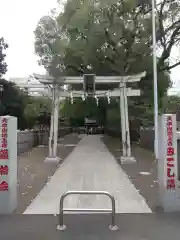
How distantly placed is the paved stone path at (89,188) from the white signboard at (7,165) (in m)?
0.46

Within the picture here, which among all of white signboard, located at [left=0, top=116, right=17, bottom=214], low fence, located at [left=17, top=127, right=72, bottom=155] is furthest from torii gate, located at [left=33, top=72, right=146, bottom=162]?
white signboard, located at [left=0, top=116, right=17, bottom=214]

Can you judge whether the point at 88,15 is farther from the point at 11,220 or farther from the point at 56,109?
the point at 11,220

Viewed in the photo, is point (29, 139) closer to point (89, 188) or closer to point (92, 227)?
point (89, 188)

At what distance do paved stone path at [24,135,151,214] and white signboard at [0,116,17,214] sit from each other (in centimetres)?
46

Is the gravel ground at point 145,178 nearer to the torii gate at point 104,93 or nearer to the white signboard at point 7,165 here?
the torii gate at point 104,93

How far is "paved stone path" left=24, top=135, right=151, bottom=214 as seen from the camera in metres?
7.54

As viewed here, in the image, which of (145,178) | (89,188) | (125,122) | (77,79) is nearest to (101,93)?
(77,79)

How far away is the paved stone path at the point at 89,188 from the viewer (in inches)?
297

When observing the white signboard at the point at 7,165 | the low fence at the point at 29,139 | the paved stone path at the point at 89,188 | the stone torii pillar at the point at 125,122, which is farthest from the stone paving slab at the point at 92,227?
the low fence at the point at 29,139

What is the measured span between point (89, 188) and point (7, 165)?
10.9 feet

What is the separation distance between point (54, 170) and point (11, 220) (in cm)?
722

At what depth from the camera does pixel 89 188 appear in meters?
9.78

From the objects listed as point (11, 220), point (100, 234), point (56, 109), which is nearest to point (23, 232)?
point (11, 220)

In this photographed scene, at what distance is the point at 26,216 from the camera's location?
672cm
